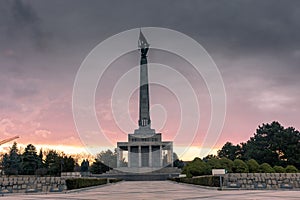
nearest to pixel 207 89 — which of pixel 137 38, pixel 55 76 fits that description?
pixel 55 76

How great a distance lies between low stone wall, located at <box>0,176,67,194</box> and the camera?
22062 millimetres

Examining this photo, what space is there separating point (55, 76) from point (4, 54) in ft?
18.2

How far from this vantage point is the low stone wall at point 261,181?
24.7 meters

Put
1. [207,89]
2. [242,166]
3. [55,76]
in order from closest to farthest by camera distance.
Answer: [242,166], [55,76], [207,89]

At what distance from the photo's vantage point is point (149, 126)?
8075 centimetres

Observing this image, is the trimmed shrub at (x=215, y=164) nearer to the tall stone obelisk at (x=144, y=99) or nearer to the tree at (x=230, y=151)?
the tall stone obelisk at (x=144, y=99)

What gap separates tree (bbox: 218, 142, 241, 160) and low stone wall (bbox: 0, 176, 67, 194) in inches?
2478

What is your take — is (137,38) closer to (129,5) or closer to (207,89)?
(207,89)

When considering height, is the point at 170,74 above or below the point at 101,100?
above

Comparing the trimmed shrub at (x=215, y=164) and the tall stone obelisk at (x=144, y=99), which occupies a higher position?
the tall stone obelisk at (x=144, y=99)

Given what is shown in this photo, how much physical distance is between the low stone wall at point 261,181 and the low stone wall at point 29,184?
37.6 feet

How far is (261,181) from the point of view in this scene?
1009 inches

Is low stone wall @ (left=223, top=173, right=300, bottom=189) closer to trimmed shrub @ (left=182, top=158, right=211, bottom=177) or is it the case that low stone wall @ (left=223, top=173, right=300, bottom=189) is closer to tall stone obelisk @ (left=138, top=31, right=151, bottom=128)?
trimmed shrub @ (left=182, top=158, right=211, bottom=177)

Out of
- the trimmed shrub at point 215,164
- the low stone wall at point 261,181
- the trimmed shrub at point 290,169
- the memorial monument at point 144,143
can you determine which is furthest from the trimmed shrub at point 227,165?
the memorial monument at point 144,143
